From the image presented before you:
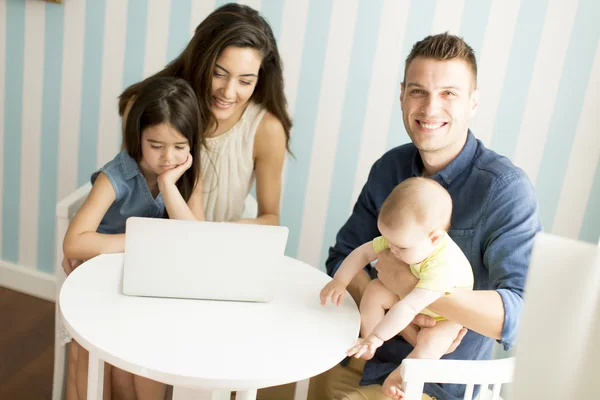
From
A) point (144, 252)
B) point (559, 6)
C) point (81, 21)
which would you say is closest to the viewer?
point (144, 252)

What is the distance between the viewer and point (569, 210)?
2475mm

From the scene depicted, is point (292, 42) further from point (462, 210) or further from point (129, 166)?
point (462, 210)

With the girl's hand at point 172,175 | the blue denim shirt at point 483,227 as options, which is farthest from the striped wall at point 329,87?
the girl's hand at point 172,175

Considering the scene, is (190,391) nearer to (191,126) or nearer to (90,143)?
(191,126)

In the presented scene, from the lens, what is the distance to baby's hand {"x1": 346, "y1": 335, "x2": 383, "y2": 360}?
1.46 meters

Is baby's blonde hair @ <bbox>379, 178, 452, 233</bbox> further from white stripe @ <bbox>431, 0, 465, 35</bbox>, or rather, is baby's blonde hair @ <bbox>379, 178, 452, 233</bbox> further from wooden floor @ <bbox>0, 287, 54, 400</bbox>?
wooden floor @ <bbox>0, 287, 54, 400</bbox>

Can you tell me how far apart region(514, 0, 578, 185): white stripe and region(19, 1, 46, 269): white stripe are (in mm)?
1946

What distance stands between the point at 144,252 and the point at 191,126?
581 mm

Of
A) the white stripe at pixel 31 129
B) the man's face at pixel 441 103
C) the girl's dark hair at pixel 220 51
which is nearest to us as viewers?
the man's face at pixel 441 103

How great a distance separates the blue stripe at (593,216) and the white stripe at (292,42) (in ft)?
3.72

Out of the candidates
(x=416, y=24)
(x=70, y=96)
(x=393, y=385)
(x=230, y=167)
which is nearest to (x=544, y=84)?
(x=416, y=24)

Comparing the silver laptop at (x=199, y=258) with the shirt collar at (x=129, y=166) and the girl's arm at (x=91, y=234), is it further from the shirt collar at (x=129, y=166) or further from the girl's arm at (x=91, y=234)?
the shirt collar at (x=129, y=166)

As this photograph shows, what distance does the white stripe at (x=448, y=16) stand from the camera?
2.40 m

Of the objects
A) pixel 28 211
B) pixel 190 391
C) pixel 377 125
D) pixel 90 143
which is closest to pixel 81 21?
pixel 90 143
